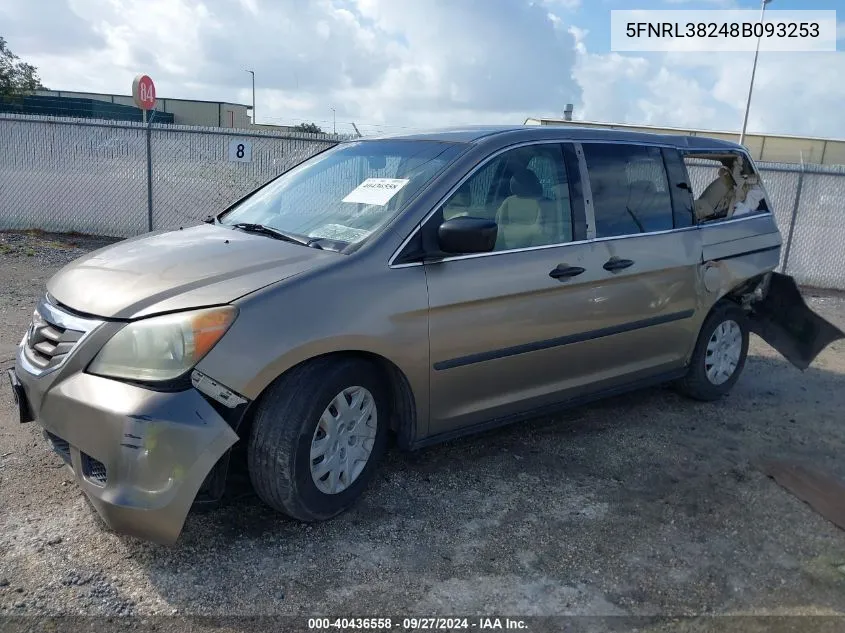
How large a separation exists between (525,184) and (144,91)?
47.1ft

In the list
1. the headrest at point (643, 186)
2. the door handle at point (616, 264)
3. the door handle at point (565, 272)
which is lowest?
the door handle at point (565, 272)

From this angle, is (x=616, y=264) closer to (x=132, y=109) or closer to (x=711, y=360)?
(x=711, y=360)

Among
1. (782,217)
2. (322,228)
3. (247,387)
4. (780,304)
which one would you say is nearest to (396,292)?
(322,228)

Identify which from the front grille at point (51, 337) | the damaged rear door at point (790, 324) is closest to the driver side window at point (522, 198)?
the front grille at point (51, 337)

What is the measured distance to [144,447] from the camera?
2.80m

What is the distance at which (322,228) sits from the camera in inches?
147

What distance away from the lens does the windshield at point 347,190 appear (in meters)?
3.71

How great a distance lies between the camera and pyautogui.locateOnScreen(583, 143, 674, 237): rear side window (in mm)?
4441

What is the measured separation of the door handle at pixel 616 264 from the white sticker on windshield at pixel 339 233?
156cm

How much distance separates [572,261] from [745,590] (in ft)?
6.16

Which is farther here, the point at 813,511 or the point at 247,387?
the point at 813,511

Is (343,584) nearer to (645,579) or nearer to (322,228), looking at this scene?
(645,579)

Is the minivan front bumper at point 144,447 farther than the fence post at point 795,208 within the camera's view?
No

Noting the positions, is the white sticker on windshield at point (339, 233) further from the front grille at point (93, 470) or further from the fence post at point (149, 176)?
the fence post at point (149, 176)
